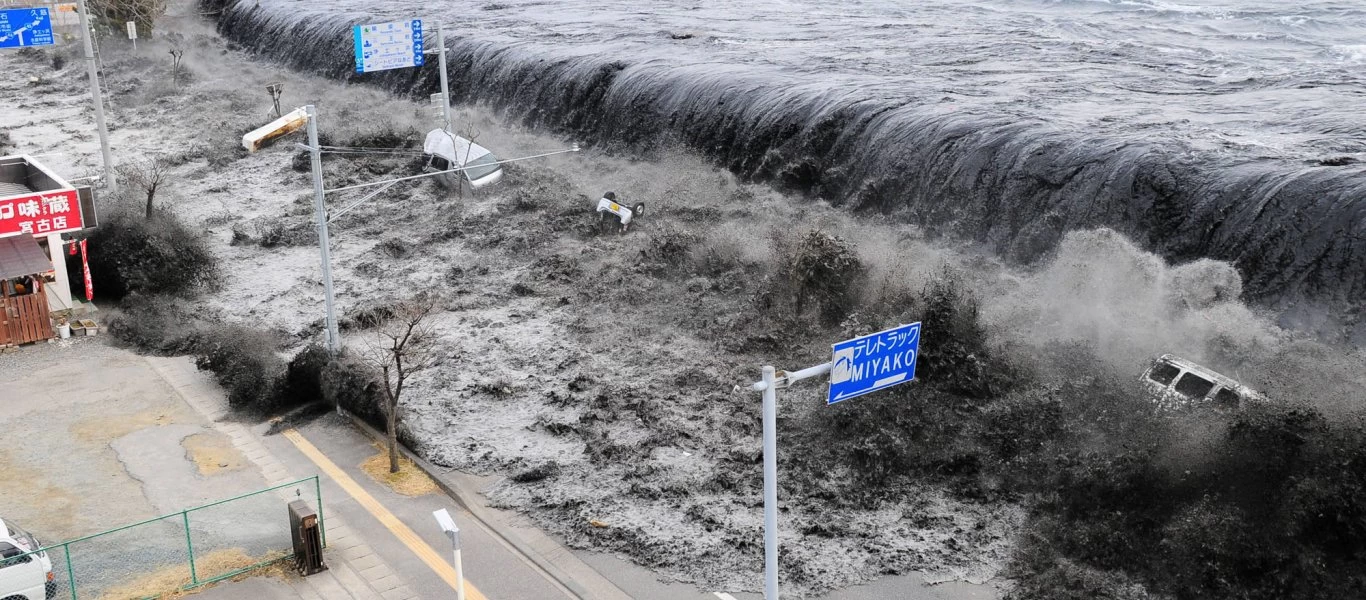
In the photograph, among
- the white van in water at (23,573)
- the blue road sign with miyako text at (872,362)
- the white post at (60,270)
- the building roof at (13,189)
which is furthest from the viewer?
the building roof at (13,189)

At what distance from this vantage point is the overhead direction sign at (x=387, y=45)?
3425 cm

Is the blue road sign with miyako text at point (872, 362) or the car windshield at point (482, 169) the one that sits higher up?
the blue road sign with miyako text at point (872, 362)

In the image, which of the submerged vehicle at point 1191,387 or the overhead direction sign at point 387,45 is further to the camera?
the overhead direction sign at point 387,45

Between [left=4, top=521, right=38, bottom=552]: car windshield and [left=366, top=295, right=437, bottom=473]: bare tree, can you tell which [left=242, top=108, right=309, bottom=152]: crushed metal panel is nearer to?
[left=366, top=295, right=437, bottom=473]: bare tree

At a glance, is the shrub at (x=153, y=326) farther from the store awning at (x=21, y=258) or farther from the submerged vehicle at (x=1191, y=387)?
the submerged vehicle at (x=1191, y=387)

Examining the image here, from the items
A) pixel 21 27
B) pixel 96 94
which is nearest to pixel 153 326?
pixel 96 94

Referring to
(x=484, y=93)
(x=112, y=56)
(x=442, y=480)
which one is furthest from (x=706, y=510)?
(x=112, y=56)

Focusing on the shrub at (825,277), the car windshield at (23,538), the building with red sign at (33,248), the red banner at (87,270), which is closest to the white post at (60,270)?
the building with red sign at (33,248)

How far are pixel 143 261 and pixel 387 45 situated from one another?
32.8ft

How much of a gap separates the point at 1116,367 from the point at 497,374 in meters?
12.3

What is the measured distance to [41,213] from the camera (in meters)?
25.4

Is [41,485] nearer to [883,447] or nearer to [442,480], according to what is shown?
[442,480]

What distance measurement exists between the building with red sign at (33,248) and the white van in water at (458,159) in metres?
12.0

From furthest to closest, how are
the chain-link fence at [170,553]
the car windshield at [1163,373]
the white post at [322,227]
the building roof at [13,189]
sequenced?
the building roof at [13,189] → the white post at [322,227] → the car windshield at [1163,373] → the chain-link fence at [170,553]
